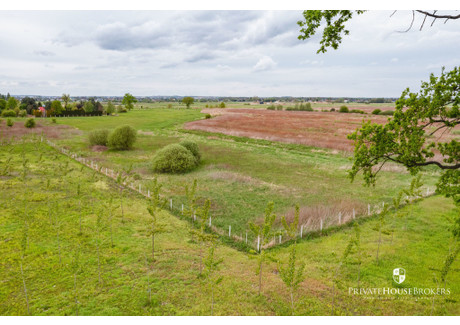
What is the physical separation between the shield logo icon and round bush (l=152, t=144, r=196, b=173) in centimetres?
2277

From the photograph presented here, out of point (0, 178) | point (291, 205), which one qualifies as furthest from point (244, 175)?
point (0, 178)

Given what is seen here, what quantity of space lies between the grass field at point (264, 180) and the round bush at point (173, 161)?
118 cm

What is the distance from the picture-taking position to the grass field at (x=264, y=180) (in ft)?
65.7

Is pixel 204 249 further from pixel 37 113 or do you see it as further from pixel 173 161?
pixel 37 113

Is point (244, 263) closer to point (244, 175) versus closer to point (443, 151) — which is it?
point (443, 151)

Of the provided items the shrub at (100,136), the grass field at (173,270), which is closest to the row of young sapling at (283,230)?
the grass field at (173,270)

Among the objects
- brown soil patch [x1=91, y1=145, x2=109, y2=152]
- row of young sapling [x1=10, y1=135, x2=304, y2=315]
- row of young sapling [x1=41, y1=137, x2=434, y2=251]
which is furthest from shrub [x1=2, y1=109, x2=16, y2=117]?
row of young sapling [x1=41, y1=137, x2=434, y2=251]

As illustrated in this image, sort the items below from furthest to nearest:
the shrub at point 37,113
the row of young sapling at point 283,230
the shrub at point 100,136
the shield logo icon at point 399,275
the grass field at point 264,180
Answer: the shrub at point 37,113 < the shrub at point 100,136 < the grass field at point 264,180 < the row of young sapling at point 283,230 < the shield logo icon at point 399,275

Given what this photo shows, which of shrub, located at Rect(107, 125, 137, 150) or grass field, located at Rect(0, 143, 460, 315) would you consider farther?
shrub, located at Rect(107, 125, 137, 150)

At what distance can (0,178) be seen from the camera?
26.3 metres

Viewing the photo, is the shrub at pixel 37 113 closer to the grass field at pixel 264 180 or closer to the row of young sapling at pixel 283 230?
the grass field at pixel 264 180

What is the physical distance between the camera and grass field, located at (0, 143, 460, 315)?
9.96m

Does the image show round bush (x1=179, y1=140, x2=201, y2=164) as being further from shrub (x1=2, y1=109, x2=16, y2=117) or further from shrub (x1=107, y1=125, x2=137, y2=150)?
shrub (x1=2, y1=109, x2=16, y2=117)

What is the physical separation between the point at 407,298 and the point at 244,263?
261 inches
